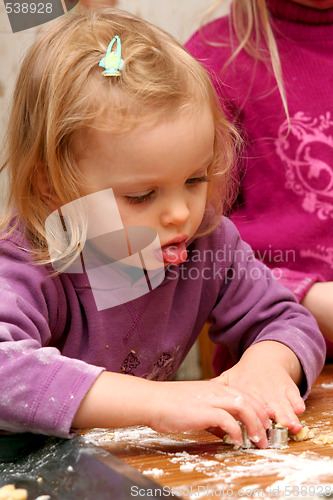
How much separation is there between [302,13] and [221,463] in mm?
955

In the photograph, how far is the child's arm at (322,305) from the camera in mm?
1109

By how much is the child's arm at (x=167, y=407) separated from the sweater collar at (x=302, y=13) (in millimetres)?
864

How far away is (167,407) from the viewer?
2.19 ft

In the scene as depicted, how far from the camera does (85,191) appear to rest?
0.81 meters

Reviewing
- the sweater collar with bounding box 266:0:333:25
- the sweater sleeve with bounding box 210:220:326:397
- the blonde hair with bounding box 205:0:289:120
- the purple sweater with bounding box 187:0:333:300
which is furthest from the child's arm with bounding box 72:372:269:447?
the sweater collar with bounding box 266:0:333:25

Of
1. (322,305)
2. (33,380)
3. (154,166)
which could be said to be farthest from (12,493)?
(322,305)

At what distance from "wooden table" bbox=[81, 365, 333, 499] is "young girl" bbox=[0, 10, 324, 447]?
31 mm

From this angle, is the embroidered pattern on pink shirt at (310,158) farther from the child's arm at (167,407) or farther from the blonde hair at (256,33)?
the child's arm at (167,407)

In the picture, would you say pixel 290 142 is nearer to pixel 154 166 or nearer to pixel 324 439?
pixel 154 166

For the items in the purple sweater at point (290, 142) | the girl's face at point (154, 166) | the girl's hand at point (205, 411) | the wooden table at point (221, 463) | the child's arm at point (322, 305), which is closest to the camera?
the wooden table at point (221, 463)

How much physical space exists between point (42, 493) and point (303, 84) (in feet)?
3.16

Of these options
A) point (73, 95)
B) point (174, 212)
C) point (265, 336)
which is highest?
point (73, 95)

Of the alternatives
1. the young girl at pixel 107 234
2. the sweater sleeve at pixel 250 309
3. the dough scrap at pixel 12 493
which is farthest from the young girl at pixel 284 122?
the dough scrap at pixel 12 493

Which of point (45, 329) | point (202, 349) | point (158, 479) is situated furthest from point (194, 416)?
point (202, 349)
